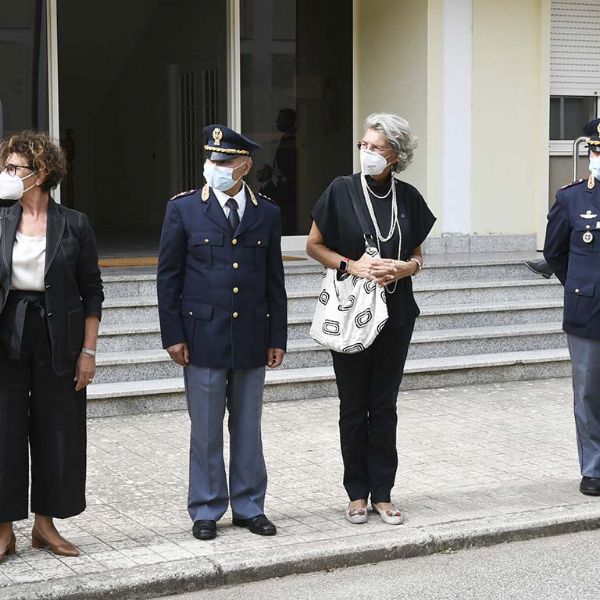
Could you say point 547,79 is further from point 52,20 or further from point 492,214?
point 52,20

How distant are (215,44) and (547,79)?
12.1 feet

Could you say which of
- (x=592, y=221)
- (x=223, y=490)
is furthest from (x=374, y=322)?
(x=592, y=221)

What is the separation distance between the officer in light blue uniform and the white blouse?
302cm

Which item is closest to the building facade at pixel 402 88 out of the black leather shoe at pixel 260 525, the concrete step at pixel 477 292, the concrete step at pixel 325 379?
the concrete step at pixel 477 292

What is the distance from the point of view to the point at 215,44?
1423cm

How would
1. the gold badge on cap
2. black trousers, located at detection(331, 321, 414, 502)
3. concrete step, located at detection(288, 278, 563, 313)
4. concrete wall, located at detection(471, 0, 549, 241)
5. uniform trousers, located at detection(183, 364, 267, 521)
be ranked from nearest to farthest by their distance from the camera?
the gold badge on cap, uniform trousers, located at detection(183, 364, 267, 521), black trousers, located at detection(331, 321, 414, 502), concrete step, located at detection(288, 278, 563, 313), concrete wall, located at detection(471, 0, 549, 241)

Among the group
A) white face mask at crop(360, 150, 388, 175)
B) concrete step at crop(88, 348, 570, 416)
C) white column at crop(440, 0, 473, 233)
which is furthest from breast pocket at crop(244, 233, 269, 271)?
white column at crop(440, 0, 473, 233)

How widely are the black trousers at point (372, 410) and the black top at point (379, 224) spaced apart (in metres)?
0.14

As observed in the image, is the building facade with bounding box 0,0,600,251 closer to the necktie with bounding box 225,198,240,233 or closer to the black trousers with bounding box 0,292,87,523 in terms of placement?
the necktie with bounding box 225,198,240,233

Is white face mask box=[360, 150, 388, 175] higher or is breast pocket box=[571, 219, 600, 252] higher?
white face mask box=[360, 150, 388, 175]

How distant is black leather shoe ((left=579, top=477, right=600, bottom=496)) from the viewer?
7055 mm

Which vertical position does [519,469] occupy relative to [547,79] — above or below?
below

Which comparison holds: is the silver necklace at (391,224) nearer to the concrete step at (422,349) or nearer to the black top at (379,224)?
the black top at (379,224)

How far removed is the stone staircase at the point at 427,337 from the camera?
30.7 feet
